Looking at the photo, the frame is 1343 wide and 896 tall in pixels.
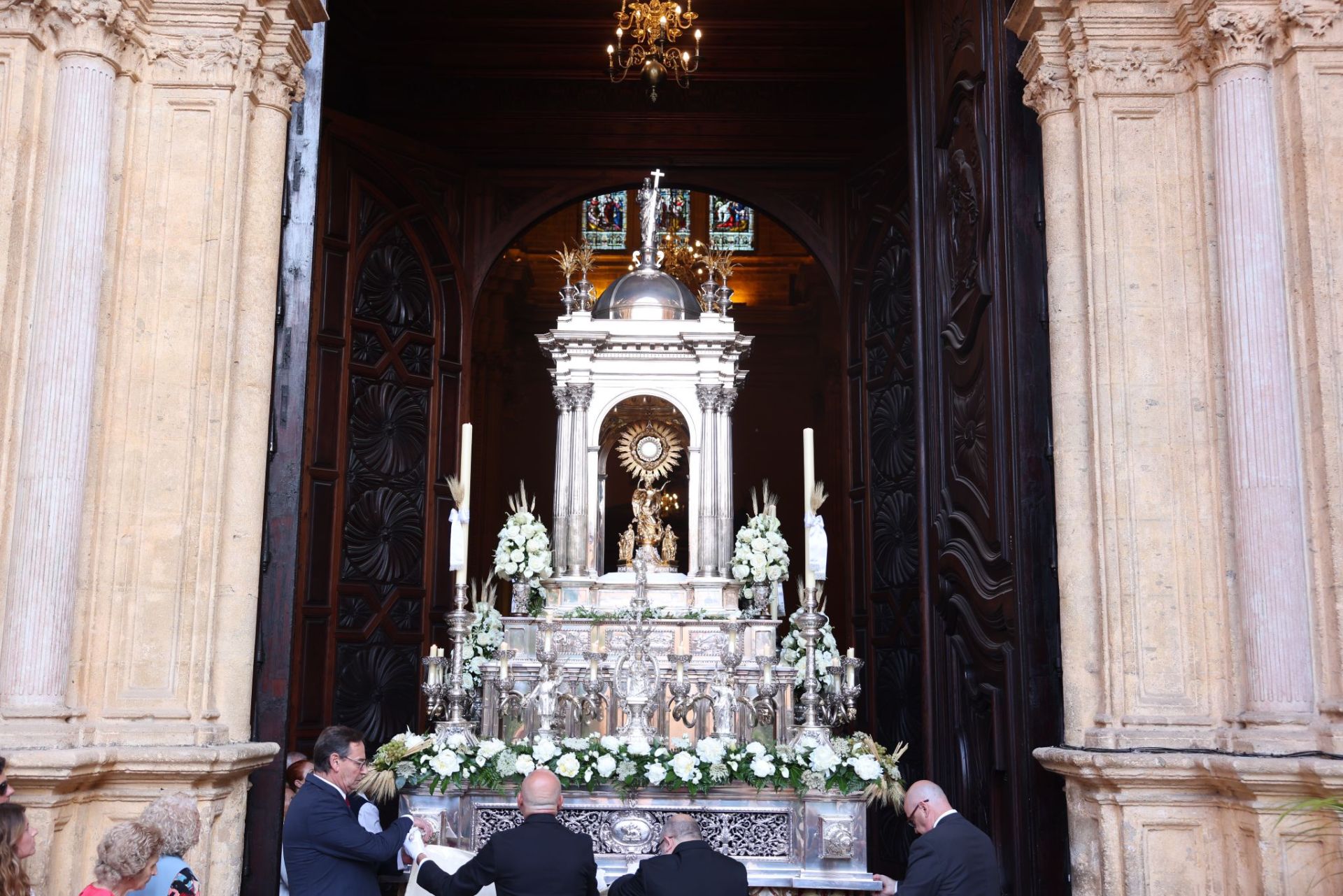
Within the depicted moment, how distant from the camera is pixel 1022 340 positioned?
6156 millimetres

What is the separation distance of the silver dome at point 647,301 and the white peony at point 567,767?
138 inches

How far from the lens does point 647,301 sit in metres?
8.98

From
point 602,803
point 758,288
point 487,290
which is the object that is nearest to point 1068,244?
point 602,803

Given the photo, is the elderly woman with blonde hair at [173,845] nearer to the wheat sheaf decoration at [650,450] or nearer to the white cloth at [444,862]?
the white cloth at [444,862]

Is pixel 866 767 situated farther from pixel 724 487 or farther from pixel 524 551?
pixel 524 551

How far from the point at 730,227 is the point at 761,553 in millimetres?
9788

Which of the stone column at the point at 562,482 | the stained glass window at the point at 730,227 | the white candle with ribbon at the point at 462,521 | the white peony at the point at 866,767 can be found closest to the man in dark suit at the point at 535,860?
the white peony at the point at 866,767

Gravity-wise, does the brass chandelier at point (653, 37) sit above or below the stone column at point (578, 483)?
above

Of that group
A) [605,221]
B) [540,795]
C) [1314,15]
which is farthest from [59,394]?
[605,221]

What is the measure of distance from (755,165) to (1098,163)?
605 centimetres

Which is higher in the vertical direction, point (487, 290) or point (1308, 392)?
point (487, 290)

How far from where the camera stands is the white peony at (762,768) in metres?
6.15

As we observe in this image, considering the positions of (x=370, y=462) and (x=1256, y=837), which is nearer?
(x=1256, y=837)

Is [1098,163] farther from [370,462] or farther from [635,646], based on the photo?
[370,462]
